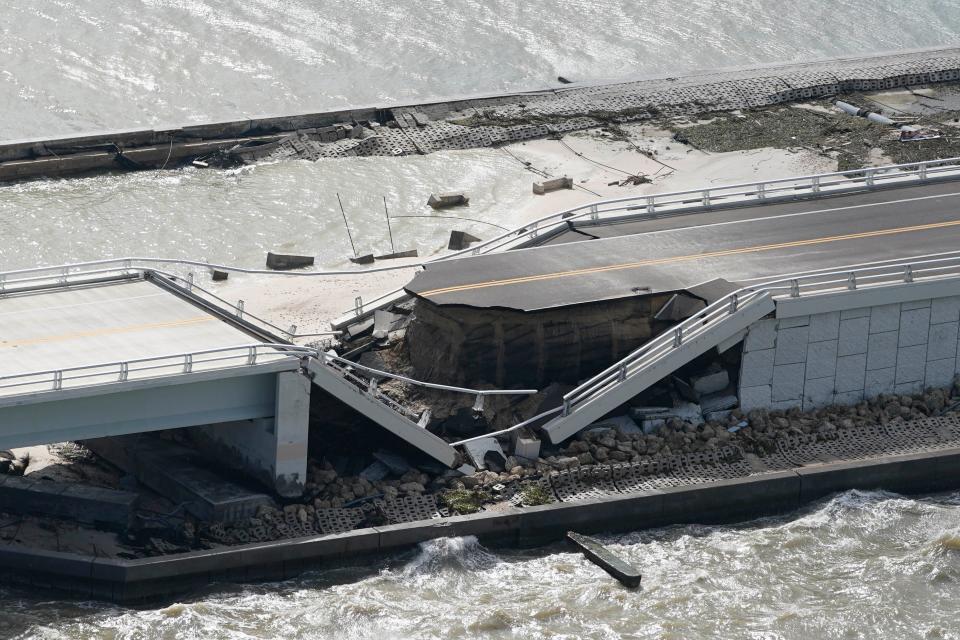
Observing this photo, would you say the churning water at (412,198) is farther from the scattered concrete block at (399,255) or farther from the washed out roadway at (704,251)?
the washed out roadway at (704,251)

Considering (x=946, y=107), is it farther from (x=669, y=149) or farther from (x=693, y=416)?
(x=693, y=416)

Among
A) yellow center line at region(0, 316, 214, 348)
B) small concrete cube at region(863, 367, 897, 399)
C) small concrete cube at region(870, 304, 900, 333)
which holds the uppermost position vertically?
small concrete cube at region(870, 304, 900, 333)

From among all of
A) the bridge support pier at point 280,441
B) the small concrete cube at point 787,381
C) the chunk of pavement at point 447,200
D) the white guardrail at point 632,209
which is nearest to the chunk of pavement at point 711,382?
the small concrete cube at point 787,381

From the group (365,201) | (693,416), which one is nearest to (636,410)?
(693,416)

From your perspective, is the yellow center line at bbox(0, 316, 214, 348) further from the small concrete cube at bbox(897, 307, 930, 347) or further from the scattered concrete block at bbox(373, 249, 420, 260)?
the small concrete cube at bbox(897, 307, 930, 347)

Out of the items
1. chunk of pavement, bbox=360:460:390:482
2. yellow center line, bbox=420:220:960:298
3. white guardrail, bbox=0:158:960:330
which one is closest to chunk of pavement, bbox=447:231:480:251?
white guardrail, bbox=0:158:960:330

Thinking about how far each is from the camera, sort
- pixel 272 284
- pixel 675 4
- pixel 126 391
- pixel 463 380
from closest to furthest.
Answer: pixel 126 391 → pixel 463 380 → pixel 272 284 → pixel 675 4

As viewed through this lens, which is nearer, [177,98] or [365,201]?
[365,201]
